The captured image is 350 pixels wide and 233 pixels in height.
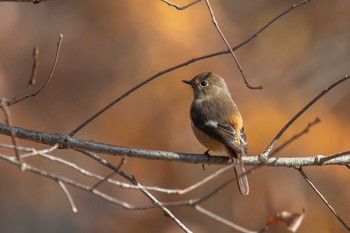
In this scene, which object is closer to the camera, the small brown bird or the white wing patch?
the small brown bird

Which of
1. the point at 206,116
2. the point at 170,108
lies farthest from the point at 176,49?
the point at 206,116

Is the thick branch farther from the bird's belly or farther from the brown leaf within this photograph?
the bird's belly

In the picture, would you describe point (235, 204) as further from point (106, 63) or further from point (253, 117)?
point (106, 63)

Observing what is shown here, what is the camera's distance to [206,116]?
18.1 ft

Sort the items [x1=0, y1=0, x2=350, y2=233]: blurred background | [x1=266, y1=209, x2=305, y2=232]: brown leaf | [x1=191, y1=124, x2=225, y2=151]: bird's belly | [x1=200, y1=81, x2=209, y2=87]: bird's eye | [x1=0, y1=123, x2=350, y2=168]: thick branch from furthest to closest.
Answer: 1. [x1=0, y1=0, x2=350, y2=233]: blurred background
2. [x1=200, y1=81, x2=209, y2=87]: bird's eye
3. [x1=191, y1=124, x2=225, y2=151]: bird's belly
4. [x1=0, y1=123, x2=350, y2=168]: thick branch
5. [x1=266, y1=209, x2=305, y2=232]: brown leaf

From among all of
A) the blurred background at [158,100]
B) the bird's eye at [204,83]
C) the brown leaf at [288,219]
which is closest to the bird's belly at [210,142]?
the bird's eye at [204,83]

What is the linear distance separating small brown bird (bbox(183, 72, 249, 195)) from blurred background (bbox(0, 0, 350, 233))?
1.62m

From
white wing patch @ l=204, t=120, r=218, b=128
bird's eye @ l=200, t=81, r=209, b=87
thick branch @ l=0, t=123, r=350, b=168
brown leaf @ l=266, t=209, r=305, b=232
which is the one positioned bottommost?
brown leaf @ l=266, t=209, r=305, b=232

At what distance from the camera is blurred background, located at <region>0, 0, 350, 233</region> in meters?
7.56

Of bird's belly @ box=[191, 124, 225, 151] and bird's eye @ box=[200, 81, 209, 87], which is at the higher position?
bird's eye @ box=[200, 81, 209, 87]

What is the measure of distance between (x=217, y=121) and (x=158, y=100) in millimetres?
2579

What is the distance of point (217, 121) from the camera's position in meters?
5.43

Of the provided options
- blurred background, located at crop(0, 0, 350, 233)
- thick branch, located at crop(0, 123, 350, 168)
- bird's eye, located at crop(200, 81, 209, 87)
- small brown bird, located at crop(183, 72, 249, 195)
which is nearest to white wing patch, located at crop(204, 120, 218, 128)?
small brown bird, located at crop(183, 72, 249, 195)

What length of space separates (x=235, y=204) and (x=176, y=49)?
6.94 ft
